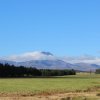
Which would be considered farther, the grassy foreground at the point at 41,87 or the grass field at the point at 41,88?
the grassy foreground at the point at 41,87

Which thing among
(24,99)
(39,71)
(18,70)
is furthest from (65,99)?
(39,71)

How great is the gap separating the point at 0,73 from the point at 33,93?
106982mm

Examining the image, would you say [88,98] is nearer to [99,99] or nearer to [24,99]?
[99,99]

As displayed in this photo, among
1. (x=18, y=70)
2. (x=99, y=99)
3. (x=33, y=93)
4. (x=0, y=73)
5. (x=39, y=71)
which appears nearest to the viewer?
(x=99, y=99)

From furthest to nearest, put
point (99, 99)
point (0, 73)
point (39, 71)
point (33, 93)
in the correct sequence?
point (39, 71), point (0, 73), point (33, 93), point (99, 99)

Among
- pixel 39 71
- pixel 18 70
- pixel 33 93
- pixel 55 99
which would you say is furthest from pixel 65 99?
pixel 39 71

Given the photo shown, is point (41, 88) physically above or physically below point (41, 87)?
below

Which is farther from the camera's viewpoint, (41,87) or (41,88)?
(41,87)

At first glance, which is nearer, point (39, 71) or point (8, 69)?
point (8, 69)

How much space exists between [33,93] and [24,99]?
29.2ft

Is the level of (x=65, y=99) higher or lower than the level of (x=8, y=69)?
lower

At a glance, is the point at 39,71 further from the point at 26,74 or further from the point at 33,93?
the point at 33,93

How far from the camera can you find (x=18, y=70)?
17538 centimetres

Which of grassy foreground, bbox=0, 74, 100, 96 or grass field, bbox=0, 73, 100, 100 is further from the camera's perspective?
grassy foreground, bbox=0, 74, 100, 96
